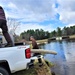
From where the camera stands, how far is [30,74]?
24.8 ft

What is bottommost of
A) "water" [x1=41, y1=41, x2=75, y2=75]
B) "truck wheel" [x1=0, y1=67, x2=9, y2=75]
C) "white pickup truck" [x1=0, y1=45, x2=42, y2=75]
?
"water" [x1=41, y1=41, x2=75, y2=75]

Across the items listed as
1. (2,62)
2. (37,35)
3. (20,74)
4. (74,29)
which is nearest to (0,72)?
(2,62)

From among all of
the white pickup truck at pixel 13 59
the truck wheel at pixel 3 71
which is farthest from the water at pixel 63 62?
the truck wheel at pixel 3 71

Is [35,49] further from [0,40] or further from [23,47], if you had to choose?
[23,47]

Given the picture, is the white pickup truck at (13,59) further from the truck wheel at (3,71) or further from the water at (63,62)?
the water at (63,62)

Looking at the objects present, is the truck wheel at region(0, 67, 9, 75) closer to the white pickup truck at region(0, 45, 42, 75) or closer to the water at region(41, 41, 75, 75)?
the white pickup truck at region(0, 45, 42, 75)

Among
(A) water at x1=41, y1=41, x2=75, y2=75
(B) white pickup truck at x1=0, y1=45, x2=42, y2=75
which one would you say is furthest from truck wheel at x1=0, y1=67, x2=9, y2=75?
(A) water at x1=41, y1=41, x2=75, y2=75

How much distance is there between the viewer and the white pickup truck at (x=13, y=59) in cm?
520

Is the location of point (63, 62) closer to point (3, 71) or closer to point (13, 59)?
point (13, 59)

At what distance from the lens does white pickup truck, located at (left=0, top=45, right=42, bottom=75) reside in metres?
5.20

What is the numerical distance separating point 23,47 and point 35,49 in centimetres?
577

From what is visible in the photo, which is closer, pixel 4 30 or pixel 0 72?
pixel 0 72

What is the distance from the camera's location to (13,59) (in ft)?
17.6

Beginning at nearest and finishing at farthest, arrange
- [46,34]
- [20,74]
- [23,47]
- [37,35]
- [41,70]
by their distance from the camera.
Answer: [23,47] → [20,74] → [41,70] → [37,35] → [46,34]
